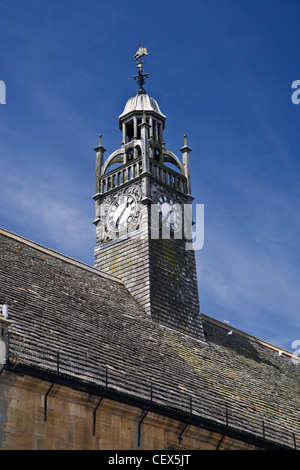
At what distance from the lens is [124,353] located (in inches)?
829

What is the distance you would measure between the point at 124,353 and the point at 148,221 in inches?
362

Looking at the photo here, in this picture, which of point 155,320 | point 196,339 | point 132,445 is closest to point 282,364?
point 196,339

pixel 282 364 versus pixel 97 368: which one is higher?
pixel 282 364

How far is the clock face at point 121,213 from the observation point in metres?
30.2

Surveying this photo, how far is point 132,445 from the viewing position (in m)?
18.1

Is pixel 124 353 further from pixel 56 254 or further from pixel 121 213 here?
pixel 121 213

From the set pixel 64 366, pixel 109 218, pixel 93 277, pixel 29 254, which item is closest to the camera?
pixel 64 366

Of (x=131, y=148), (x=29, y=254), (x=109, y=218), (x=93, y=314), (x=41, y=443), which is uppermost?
(x=131, y=148)

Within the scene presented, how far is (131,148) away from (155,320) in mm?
9169

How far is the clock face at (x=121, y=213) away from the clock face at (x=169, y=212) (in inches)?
44.4

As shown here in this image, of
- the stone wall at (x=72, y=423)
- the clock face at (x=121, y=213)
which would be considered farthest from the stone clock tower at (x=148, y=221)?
the stone wall at (x=72, y=423)

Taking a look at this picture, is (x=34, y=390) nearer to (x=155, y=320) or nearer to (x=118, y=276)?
(x=155, y=320)

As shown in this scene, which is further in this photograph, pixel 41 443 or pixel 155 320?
pixel 155 320

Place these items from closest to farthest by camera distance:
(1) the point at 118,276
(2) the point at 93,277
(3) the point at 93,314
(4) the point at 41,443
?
1. (4) the point at 41,443
2. (3) the point at 93,314
3. (2) the point at 93,277
4. (1) the point at 118,276
